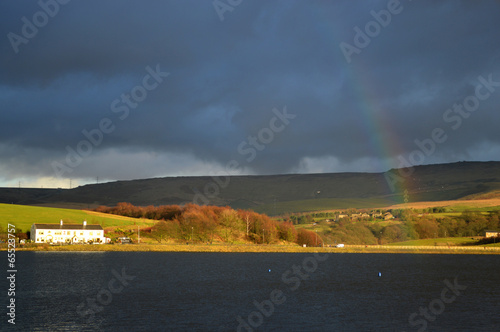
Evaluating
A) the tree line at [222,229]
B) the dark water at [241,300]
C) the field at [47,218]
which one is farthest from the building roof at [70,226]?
the dark water at [241,300]

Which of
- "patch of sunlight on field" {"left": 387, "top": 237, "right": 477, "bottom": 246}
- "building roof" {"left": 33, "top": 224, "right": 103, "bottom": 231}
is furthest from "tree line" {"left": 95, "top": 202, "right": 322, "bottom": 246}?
"patch of sunlight on field" {"left": 387, "top": 237, "right": 477, "bottom": 246}

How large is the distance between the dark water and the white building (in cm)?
6296

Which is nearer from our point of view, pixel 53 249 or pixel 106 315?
pixel 106 315

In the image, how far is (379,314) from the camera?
50344mm

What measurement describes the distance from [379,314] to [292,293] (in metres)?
15.1

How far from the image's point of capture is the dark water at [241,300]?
43625 millimetres

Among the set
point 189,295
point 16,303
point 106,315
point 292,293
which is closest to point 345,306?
point 292,293

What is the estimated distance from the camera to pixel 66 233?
514ft

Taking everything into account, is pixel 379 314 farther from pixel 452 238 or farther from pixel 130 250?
pixel 452 238

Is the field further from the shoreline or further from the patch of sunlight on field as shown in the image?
the patch of sunlight on field

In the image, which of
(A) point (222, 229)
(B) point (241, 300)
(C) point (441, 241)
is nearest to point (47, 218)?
(A) point (222, 229)

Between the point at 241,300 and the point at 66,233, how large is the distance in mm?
113032

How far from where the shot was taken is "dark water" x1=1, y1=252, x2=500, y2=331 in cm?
4362

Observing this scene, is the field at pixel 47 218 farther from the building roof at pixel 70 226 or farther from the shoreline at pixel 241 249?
the shoreline at pixel 241 249
